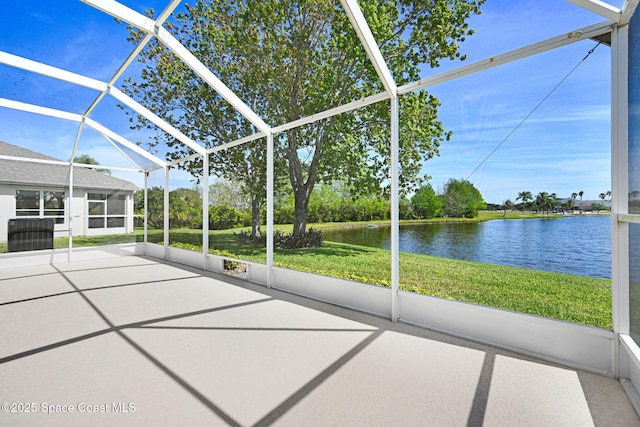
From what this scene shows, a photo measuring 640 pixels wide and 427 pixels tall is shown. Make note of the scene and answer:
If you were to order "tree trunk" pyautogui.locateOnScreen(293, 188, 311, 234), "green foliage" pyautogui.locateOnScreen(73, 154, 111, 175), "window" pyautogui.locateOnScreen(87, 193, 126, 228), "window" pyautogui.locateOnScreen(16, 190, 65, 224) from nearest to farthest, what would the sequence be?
1. "tree trunk" pyautogui.locateOnScreen(293, 188, 311, 234)
2. "window" pyautogui.locateOnScreen(16, 190, 65, 224)
3. "green foliage" pyautogui.locateOnScreen(73, 154, 111, 175)
4. "window" pyautogui.locateOnScreen(87, 193, 126, 228)

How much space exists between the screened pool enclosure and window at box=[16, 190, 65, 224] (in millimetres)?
39

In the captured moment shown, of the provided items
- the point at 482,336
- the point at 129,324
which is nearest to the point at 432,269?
the point at 482,336

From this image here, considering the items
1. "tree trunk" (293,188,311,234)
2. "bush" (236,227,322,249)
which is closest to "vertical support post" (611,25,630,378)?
"bush" (236,227,322,249)

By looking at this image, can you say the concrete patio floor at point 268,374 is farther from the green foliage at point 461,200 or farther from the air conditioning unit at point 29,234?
the air conditioning unit at point 29,234

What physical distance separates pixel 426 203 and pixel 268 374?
8.72 feet

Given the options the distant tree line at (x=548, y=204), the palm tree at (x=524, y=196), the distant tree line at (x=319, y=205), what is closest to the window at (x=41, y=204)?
the distant tree line at (x=319, y=205)

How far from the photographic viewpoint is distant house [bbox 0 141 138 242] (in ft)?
21.9

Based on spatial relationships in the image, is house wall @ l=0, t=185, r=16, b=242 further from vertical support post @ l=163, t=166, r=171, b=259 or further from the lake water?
the lake water

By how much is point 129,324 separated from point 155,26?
3070 mm

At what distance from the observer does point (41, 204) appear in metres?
7.18

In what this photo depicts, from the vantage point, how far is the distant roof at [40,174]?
639 centimetres

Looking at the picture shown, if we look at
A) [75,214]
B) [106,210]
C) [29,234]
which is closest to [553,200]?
[29,234]

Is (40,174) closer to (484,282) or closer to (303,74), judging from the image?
(303,74)

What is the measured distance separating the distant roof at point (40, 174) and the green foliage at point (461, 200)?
7796mm
